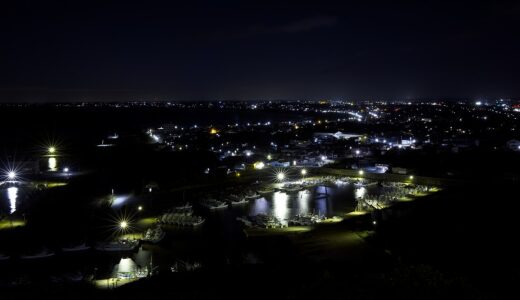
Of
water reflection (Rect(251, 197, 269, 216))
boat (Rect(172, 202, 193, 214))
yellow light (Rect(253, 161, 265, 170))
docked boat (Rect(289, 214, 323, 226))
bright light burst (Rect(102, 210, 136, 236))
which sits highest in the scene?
yellow light (Rect(253, 161, 265, 170))

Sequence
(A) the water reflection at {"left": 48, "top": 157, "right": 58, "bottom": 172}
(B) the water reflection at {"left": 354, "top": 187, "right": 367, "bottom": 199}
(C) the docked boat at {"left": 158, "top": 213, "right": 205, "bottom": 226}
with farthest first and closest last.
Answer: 1. (A) the water reflection at {"left": 48, "top": 157, "right": 58, "bottom": 172}
2. (B) the water reflection at {"left": 354, "top": 187, "right": 367, "bottom": 199}
3. (C) the docked boat at {"left": 158, "top": 213, "right": 205, "bottom": 226}

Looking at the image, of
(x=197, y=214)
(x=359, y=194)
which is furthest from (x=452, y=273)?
(x=359, y=194)

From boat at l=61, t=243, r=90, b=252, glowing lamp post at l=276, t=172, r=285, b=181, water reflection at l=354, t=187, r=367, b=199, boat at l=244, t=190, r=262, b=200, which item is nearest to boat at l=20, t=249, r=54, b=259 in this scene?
boat at l=61, t=243, r=90, b=252

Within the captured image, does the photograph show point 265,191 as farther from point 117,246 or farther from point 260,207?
point 117,246

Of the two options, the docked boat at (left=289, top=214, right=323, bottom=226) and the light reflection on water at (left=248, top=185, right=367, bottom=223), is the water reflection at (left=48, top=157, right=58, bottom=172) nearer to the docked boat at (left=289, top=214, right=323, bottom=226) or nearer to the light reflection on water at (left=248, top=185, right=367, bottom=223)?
the light reflection on water at (left=248, top=185, right=367, bottom=223)


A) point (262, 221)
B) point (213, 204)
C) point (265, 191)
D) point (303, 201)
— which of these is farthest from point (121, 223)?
point (303, 201)

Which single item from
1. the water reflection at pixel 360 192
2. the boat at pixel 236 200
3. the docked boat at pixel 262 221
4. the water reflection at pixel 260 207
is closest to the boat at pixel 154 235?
the docked boat at pixel 262 221

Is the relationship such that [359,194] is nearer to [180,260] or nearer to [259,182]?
[259,182]

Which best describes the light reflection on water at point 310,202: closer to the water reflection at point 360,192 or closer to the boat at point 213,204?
the water reflection at point 360,192
